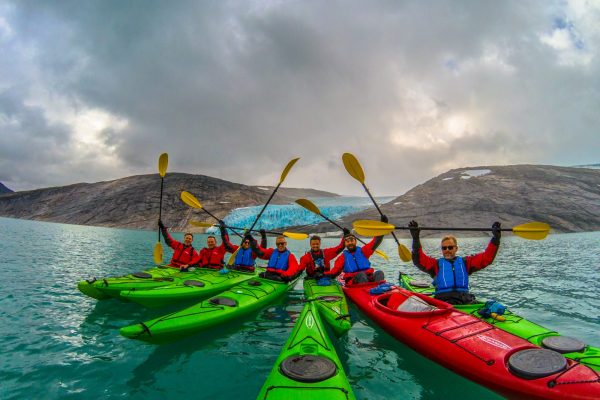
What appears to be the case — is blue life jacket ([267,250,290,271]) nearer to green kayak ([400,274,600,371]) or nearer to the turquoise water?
the turquoise water

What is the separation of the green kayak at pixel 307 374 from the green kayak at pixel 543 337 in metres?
2.76

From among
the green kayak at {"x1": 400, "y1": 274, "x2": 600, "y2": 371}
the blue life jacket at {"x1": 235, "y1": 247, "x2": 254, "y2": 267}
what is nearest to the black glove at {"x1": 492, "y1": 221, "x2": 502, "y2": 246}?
the green kayak at {"x1": 400, "y1": 274, "x2": 600, "y2": 371}

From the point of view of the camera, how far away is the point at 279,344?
578 cm

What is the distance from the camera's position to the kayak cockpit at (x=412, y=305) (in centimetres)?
519

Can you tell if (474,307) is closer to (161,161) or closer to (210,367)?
(210,367)

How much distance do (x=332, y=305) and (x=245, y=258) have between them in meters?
4.67

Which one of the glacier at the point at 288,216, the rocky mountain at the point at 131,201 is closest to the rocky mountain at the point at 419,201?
the rocky mountain at the point at 131,201

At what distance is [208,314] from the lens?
5.71 meters

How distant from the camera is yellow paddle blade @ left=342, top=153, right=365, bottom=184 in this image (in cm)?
1062

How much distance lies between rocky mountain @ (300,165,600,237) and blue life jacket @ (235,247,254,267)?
110ft

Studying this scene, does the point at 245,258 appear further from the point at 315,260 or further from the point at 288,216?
the point at 288,216

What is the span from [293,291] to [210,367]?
5.76 m

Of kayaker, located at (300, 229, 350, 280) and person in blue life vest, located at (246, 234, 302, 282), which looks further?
kayaker, located at (300, 229, 350, 280)

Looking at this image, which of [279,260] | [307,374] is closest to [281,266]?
[279,260]
